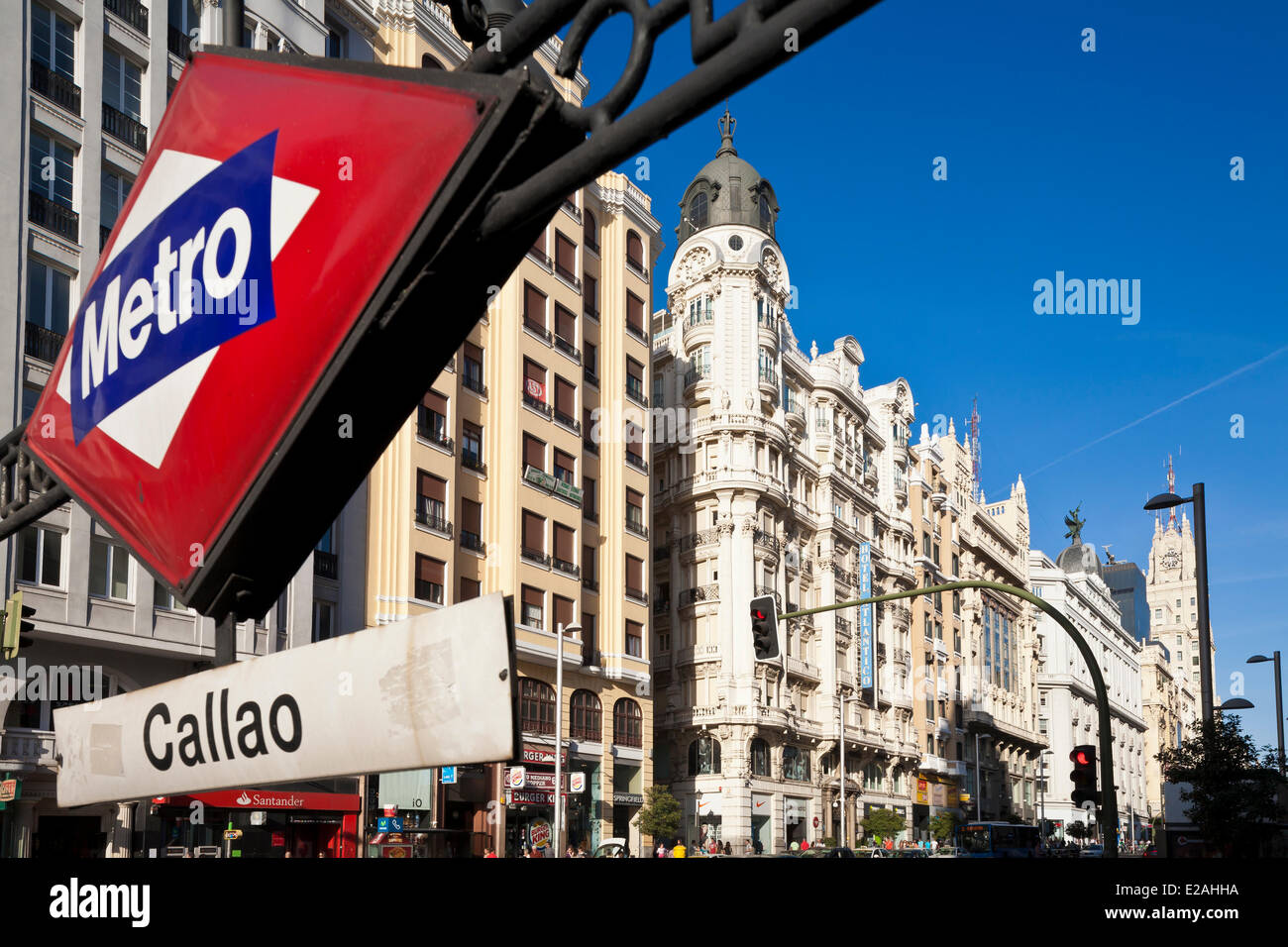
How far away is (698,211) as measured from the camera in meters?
72.2

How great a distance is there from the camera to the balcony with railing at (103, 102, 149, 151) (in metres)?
31.9

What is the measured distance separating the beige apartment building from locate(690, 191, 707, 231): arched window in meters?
14.6

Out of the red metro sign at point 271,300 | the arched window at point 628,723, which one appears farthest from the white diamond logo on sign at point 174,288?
the arched window at point 628,723

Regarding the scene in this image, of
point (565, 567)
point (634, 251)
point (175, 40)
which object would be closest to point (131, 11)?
point (175, 40)

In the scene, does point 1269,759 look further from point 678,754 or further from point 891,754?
point 891,754

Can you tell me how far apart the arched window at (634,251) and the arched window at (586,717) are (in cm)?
1902

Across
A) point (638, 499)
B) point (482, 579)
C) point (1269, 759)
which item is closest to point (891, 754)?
point (638, 499)

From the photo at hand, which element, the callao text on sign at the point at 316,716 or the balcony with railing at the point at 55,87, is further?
the balcony with railing at the point at 55,87

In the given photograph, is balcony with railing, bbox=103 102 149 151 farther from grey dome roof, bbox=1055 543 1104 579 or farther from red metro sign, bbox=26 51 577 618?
grey dome roof, bbox=1055 543 1104 579

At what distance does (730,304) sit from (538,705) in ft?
90.6

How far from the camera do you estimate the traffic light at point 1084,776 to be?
69.9ft

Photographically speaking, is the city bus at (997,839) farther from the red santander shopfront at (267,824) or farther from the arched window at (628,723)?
the red santander shopfront at (267,824)

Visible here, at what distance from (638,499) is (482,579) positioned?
11.4 meters

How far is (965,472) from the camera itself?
106m
